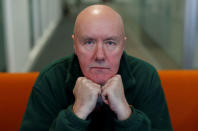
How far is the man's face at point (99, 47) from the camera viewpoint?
39.6 inches

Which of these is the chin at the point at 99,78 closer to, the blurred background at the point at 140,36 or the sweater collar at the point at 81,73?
the sweater collar at the point at 81,73

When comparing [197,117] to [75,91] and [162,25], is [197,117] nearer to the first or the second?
[75,91]

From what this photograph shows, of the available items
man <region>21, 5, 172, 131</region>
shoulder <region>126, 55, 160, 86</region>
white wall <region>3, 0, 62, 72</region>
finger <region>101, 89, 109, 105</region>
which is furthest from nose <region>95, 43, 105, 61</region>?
white wall <region>3, 0, 62, 72</region>

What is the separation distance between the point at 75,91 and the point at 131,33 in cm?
504

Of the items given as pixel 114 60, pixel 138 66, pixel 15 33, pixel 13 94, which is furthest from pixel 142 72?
pixel 15 33

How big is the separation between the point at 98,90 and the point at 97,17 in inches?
10.0

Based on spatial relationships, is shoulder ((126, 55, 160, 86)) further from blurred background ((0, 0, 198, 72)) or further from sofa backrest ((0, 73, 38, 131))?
blurred background ((0, 0, 198, 72))

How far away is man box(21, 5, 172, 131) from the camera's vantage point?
3.33 feet

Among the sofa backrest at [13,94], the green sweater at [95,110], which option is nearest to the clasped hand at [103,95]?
the green sweater at [95,110]

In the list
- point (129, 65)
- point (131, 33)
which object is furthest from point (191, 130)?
point (131, 33)

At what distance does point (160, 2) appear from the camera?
4.54 meters

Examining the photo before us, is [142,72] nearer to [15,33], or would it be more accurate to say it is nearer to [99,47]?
[99,47]

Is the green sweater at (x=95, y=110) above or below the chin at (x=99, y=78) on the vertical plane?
below

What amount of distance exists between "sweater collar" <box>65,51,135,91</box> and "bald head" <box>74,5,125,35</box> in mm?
179
